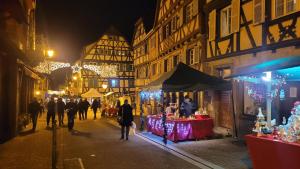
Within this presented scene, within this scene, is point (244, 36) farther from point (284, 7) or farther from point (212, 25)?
point (212, 25)

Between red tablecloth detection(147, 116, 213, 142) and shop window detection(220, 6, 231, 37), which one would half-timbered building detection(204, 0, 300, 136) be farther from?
red tablecloth detection(147, 116, 213, 142)

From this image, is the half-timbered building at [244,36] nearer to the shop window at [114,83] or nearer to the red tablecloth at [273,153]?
the red tablecloth at [273,153]

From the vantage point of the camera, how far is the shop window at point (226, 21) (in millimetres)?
14758

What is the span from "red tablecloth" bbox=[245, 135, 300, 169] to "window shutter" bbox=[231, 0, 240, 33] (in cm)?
725

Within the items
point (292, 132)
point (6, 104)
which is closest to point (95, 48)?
point (6, 104)

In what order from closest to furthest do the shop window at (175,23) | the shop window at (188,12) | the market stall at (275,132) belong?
the market stall at (275,132) → the shop window at (188,12) → the shop window at (175,23)

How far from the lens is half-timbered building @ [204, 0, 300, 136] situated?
10805 millimetres

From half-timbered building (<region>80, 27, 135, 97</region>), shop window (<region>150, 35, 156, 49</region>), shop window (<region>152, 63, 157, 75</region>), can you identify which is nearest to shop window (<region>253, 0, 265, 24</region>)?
shop window (<region>152, 63, 157, 75</region>)

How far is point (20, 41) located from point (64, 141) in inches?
268

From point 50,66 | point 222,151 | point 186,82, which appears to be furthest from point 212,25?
point 50,66

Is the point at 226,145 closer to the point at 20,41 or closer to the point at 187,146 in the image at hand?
the point at 187,146

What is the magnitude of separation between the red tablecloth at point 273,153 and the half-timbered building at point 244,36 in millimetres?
4612

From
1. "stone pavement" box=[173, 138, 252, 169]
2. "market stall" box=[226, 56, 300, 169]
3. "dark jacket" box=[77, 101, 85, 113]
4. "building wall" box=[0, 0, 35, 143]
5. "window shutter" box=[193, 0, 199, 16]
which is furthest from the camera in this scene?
"dark jacket" box=[77, 101, 85, 113]

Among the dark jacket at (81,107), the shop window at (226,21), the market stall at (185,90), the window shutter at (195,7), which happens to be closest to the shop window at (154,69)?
the dark jacket at (81,107)
